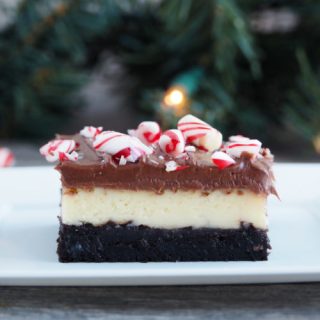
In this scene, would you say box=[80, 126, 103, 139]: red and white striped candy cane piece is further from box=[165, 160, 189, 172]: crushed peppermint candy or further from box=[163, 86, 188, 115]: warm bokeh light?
box=[163, 86, 188, 115]: warm bokeh light

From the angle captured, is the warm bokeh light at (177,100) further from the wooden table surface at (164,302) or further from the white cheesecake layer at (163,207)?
the wooden table surface at (164,302)

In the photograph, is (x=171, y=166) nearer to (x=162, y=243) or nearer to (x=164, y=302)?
(x=162, y=243)

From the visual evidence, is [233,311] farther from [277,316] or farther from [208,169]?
[208,169]

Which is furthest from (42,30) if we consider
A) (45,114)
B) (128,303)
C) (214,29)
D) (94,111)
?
(128,303)

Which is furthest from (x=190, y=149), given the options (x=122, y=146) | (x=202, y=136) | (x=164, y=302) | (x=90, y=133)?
(x=164, y=302)

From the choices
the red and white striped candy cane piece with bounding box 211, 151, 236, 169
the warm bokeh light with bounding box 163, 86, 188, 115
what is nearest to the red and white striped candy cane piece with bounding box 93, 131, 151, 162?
the red and white striped candy cane piece with bounding box 211, 151, 236, 169
